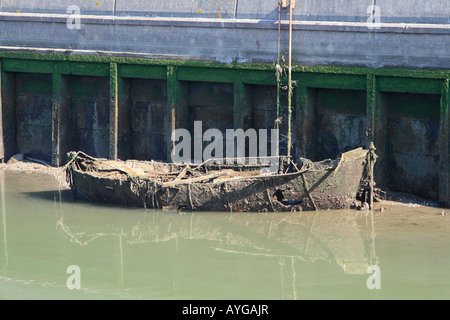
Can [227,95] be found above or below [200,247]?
above

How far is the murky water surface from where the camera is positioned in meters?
16.0

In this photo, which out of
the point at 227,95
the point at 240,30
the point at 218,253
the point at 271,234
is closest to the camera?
the point at 218,253

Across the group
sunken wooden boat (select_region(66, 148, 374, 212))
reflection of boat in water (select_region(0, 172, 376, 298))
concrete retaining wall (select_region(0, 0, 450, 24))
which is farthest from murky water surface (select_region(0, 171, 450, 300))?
concrete retaining wall (select_region(0, 0, 450, 24))

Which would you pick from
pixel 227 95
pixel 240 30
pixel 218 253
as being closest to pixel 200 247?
pixel 218 253

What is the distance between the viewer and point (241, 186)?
20406 millimetres

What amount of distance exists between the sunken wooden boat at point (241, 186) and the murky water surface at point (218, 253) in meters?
0.26

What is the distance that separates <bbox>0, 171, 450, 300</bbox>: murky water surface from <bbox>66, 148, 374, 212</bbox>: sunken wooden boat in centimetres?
26

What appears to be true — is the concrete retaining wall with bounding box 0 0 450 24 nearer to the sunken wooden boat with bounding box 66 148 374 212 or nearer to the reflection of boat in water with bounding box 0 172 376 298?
the sunken wooden boat with bounding box 66 148 374 212

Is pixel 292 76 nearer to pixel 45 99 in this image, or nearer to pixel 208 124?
pixel 208 124

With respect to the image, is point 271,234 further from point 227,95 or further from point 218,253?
point 227,95

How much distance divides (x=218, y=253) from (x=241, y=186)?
266 centimetres

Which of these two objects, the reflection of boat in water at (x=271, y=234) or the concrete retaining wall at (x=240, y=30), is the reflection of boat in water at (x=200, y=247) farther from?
the concrete retaining wall at (x=240, y=30)

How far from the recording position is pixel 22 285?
16.4m

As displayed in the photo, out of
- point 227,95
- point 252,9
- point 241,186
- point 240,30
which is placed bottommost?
point 241,186
